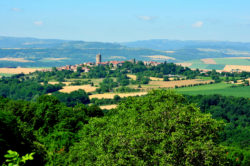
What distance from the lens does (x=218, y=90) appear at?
149 m

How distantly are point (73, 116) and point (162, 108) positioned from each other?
31361 millimetres

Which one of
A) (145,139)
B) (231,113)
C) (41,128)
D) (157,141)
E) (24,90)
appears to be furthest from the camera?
(24,90)

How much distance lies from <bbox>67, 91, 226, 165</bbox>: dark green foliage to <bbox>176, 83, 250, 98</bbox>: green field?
104 m

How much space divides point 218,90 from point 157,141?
4861 inches

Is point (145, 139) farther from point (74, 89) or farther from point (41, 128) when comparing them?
point (74, 89)

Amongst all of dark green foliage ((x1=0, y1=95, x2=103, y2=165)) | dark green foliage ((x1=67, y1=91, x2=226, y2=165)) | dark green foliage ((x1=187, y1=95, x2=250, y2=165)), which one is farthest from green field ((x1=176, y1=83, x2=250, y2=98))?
dark green foliage ((x1=67, y1=91, x2=226, y2=165))

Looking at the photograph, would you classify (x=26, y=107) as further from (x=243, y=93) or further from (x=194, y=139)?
(x=243, y=93)

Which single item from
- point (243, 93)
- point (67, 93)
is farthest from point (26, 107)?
point (243, 93)

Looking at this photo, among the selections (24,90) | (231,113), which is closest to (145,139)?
(231,113)

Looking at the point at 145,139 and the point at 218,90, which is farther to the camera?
the point at 218,90

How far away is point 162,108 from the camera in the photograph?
109 feet

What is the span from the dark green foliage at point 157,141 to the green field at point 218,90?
→ 104 metres

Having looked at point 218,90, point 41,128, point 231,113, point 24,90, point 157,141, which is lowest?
point 231,113

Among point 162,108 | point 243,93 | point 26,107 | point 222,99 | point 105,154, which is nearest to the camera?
point 105,154
